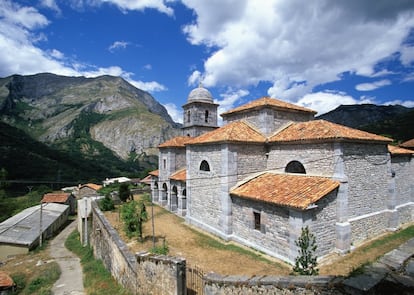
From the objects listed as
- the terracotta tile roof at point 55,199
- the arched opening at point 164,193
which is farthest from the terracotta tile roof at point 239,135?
the terracotta tile roof at point 55,199

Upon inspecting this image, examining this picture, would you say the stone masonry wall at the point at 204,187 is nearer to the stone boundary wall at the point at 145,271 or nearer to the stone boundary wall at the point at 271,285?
the stone boundary wall at the point at 145,271

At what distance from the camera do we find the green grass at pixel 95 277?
1019 cm

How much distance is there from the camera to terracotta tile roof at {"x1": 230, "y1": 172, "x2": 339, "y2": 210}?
32.9 ft

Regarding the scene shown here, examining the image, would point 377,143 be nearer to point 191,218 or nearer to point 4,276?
point 191,218

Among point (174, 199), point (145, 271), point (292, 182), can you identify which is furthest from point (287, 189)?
point (174, 199)

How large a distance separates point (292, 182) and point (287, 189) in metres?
A: 0.71

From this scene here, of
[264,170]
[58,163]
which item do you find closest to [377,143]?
[264,170]

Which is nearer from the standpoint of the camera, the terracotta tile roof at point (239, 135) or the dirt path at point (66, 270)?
the dirt path at point (66, 270)

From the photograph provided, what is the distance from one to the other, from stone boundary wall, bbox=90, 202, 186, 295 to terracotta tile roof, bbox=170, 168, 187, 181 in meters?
7.73

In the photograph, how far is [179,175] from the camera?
65.2 feet

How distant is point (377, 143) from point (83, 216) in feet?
71.2

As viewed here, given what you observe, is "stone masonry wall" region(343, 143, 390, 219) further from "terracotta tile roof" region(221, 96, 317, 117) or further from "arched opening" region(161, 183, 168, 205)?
"arched opening" region(161, 183, 168, 205)

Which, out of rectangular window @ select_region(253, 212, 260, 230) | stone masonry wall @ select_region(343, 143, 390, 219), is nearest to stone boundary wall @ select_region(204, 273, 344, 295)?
rectangular window @ select_region(253, 212, 260, 230)

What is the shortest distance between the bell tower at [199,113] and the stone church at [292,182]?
15.8 ft
